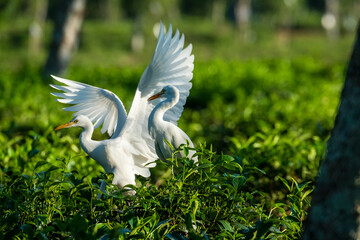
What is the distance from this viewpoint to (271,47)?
1156 inches

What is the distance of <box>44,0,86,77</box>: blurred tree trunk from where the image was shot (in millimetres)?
9000

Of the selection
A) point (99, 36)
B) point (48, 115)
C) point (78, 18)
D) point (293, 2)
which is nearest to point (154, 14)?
point (99, 36)

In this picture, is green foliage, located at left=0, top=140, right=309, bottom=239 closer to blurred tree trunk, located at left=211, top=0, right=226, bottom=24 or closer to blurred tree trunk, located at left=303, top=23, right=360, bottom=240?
blurred tree trunk, located at left=303, top=23, right=360, bottom=240

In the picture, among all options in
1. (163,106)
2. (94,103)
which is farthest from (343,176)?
(94,103)

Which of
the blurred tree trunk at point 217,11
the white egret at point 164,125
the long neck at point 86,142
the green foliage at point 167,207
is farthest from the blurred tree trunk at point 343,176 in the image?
the blurred tree trunk at point 217,11

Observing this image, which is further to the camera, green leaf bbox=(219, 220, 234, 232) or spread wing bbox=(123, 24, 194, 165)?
spread wing bbox=(123, 24, 194, 165)

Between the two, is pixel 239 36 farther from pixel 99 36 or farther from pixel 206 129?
pixel 206 129

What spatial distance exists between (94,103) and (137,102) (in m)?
0.32

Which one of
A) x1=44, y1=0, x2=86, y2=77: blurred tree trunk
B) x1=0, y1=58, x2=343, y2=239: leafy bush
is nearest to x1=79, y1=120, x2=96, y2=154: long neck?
x1=0, y1=58, x2=343, y2=239: leafy bush

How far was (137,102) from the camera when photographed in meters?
3.09

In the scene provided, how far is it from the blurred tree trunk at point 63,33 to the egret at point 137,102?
6327 mm

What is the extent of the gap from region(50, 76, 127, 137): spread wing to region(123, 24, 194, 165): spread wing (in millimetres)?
123

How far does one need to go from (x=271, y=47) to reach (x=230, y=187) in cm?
2787

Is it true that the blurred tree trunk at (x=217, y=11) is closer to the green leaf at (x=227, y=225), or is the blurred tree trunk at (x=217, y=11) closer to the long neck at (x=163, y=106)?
the long neck at (x=163, y=106)
